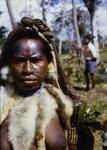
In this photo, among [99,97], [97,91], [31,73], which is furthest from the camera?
[97,91]

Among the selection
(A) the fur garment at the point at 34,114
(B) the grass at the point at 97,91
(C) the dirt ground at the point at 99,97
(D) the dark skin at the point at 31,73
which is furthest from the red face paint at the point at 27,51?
(C) the dirt ground at the point at 99,97

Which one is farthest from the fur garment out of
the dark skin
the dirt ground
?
the dirt ground

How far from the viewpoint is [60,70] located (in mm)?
2551

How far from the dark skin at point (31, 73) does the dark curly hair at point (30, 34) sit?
24 millimetres

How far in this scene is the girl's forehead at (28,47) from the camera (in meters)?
2.49

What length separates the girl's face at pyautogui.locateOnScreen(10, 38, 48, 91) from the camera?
2459mm

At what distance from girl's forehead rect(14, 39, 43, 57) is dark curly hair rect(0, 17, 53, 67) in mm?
22

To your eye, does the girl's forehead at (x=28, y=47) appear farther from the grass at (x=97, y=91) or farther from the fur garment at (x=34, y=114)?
the grass at (x=97, y=91)

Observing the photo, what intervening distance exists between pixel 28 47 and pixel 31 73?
0.49ft

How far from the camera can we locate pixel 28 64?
2475 mm

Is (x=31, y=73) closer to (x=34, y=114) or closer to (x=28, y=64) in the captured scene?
(x=28, y=64)

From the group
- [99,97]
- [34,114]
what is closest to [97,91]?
[99,97]

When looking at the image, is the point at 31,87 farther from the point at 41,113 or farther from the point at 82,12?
the point at 82,12

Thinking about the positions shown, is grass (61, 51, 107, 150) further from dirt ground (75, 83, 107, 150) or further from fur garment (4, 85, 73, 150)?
fur garment (4, 85, 73, 150)
